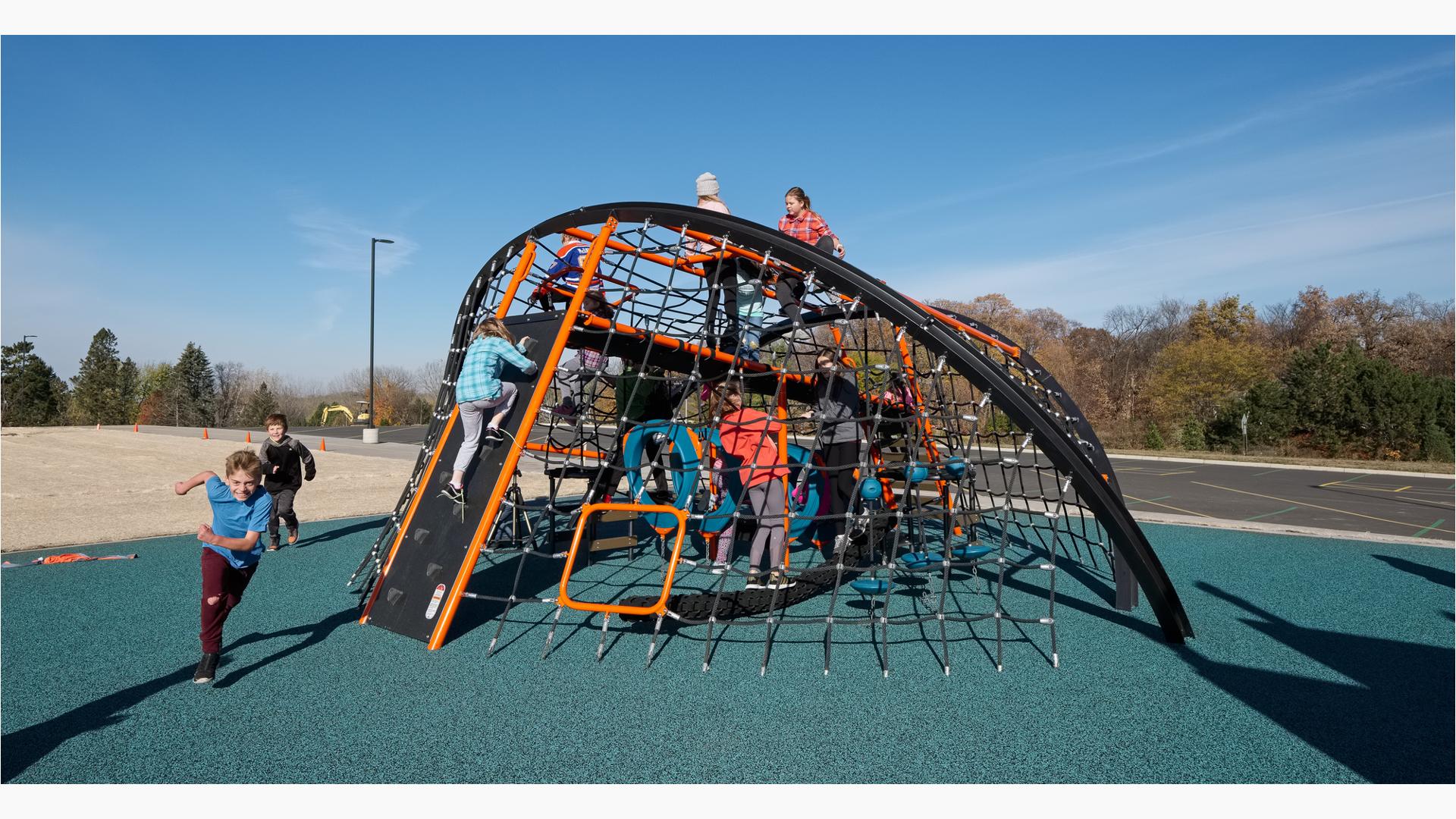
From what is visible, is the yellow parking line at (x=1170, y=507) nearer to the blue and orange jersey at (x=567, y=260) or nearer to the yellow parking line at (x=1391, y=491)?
the yellow parking line at (x=1391, y=491)

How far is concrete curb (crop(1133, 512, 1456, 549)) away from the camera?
9016 mm

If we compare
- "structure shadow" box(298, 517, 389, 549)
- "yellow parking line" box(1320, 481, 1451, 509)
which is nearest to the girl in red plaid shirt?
"structure shadow" box(298, 517, 389, 549)

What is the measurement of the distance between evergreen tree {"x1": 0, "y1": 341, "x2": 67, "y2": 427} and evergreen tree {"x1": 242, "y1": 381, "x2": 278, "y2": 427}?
932 cm

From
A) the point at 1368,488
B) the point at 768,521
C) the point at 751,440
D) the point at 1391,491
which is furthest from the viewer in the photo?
the point at 1368,488

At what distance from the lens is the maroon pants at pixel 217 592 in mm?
4121

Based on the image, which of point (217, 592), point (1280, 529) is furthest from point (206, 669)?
point (1280, 529)

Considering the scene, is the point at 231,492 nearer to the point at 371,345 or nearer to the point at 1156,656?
the point at 1156,656

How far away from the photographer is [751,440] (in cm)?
618

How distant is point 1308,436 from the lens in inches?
978

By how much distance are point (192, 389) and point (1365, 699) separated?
52887mm

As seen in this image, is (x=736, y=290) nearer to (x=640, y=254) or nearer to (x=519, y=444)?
(x=640, y=254)

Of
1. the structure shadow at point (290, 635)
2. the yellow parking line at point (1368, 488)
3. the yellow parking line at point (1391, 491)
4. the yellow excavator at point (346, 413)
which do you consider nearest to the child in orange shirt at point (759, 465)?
the structure shadow at point (290, 635)

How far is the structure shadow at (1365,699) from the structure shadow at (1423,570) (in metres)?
2.64

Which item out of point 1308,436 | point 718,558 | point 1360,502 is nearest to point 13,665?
point 718,558
